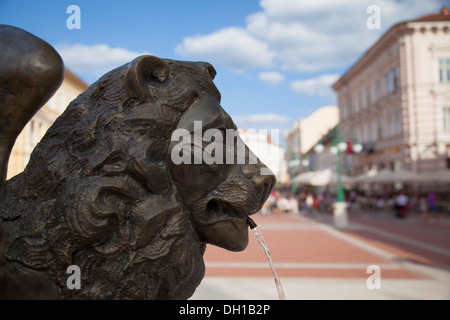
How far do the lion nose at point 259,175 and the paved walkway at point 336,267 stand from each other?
12.7ft

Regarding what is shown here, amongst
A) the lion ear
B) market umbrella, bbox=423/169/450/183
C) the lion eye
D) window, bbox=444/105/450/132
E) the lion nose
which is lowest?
market umbrella, bbox=423/169/450/183

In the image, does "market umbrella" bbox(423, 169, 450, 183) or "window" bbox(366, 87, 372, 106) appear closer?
"market umbrella" bbox(423, 169, 450, 183)

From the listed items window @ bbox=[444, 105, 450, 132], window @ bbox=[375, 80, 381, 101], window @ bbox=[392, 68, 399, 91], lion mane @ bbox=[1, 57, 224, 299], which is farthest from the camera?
window @ bbox=[375, 80, 381, 101]

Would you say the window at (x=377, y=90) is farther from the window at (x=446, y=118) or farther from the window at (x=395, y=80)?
the window at (x=446, y=118)

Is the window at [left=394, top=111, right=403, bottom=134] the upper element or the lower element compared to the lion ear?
upper

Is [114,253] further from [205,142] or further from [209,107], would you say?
[209,107]

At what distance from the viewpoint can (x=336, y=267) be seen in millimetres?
6883

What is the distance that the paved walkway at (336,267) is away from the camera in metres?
5.23

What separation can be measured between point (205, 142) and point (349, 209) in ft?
74.4

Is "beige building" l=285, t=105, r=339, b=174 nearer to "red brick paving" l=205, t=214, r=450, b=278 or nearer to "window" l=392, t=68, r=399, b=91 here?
"window" l=392, t=68, r=399, b=91

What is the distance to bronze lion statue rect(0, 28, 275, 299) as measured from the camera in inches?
50.3

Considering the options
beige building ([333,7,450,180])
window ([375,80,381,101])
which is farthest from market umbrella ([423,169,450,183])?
window ([375,80,381,101])
